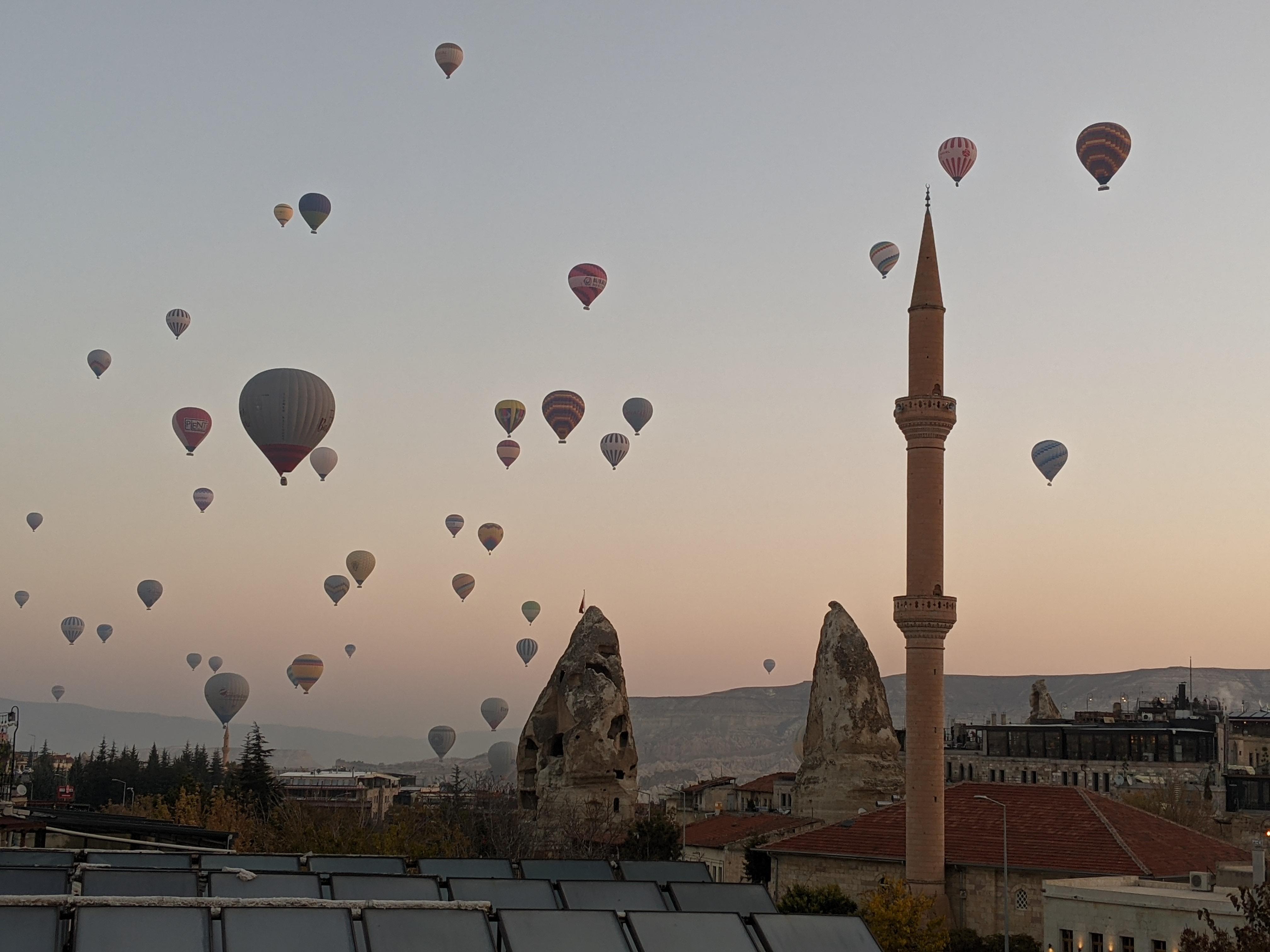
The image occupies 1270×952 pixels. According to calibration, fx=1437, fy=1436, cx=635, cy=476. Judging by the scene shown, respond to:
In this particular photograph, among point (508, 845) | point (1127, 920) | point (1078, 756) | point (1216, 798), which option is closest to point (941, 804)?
point (1127, 920)

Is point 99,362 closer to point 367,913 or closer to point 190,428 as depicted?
point 190,428

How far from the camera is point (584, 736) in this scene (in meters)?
89.9

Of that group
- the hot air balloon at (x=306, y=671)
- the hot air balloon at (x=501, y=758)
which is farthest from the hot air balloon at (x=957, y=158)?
the hot air balloon at (x=501, y=758)

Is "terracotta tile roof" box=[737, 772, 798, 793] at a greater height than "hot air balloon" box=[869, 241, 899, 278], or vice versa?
"hot air balloon" box=[869, 241, 899, 278]

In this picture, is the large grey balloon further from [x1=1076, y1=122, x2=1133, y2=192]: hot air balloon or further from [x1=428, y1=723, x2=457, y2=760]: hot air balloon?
[x1=1076, y1=122, x2=1133, y2=192]: hot air balloon

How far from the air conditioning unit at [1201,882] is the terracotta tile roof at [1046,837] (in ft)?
20.9

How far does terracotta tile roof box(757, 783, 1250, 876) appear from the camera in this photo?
60000 millimetres

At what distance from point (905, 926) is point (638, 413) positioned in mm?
41791

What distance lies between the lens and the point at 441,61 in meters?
79.1

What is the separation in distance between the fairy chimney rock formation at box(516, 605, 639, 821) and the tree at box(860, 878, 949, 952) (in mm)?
33735

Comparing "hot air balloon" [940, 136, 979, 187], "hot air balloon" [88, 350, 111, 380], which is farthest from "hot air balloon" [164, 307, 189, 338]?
"hot air balloon" [940, 136, 979, 187]

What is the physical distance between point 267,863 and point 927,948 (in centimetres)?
4088

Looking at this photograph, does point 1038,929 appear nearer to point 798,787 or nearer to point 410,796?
point 798,787

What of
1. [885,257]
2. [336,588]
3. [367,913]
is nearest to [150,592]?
[336,588]
